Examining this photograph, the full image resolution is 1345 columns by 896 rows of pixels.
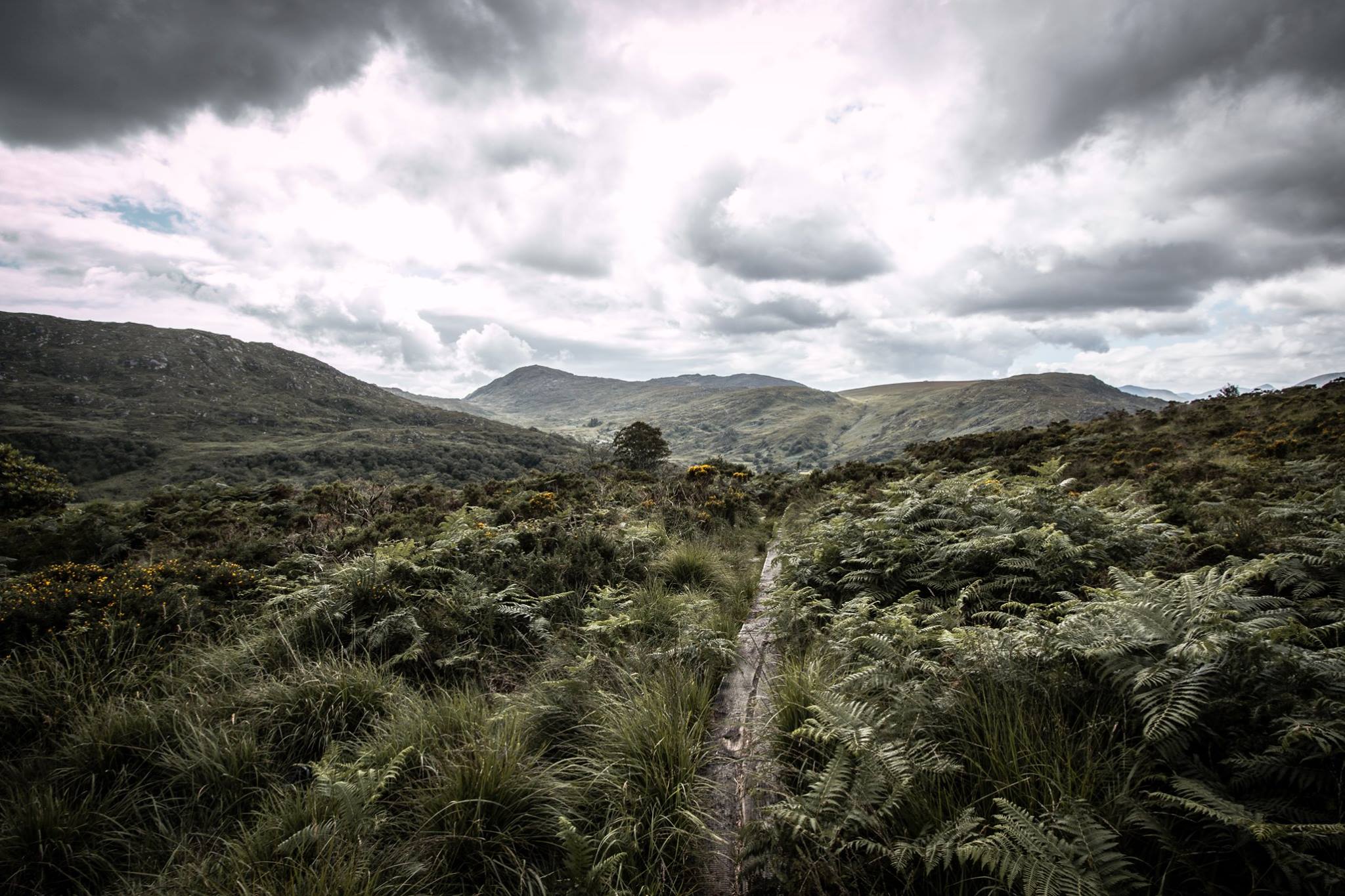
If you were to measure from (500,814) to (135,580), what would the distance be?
5558 millimetres

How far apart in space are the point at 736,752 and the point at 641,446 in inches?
918

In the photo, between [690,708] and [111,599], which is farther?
[111,599]

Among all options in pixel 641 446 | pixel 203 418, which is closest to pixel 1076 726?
pixel 641 446

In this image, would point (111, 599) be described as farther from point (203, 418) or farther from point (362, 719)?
point (203, 418)

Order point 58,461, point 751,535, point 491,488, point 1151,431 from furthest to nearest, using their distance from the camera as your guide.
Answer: point 58,461 → point 1151,431 → point 491,488 → point 751,535

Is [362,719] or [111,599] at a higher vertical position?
[111,599]


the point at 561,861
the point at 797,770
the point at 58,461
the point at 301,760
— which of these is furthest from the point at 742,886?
the point at 58,461

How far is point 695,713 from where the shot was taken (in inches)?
148

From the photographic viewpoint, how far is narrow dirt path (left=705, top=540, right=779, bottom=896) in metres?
2.74

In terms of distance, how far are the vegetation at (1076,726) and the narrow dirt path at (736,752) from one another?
0.19m

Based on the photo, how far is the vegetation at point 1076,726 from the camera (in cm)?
189

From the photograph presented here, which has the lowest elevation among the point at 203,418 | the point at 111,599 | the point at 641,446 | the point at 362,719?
the point at 362,719

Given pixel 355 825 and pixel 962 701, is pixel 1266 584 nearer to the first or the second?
pixel 962 701

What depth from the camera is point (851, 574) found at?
5.27 meters
